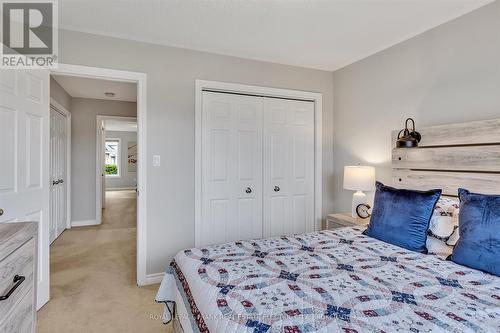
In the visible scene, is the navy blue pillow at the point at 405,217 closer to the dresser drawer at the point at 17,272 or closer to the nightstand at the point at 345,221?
the nightstand at the point at 345,221

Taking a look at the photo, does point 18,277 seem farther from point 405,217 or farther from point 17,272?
point 405,217

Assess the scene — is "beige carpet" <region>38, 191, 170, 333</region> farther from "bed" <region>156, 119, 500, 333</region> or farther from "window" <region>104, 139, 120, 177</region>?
"window" <region>104, 139, 120, 177</region>

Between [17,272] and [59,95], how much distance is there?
4.16 m

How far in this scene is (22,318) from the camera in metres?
1.22

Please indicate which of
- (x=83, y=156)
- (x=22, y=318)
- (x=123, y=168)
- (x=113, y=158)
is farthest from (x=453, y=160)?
(x=113, y=158)

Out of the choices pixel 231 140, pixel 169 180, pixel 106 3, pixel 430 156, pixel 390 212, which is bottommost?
pixel 390 212

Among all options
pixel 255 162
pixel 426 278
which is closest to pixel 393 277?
pixel 426 278

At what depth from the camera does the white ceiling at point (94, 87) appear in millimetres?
4145

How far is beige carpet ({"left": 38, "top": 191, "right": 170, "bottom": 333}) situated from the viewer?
7.21 ft

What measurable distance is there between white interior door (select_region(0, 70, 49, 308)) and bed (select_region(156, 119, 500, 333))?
130 cm

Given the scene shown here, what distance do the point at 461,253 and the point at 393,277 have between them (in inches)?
21.2

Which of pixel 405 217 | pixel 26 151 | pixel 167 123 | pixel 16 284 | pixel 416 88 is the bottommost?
pixel 16 284

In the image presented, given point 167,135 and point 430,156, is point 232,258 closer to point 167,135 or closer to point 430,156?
point 167,135

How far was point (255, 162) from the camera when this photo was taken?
11.1 ft
